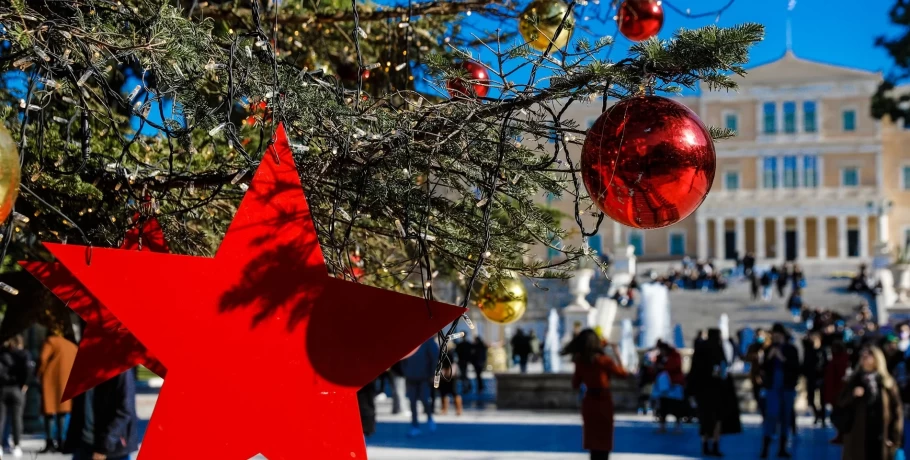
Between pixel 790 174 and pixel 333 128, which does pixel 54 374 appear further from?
pixel 790 174

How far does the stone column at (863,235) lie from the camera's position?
59469 mm

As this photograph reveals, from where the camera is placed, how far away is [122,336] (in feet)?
12.0

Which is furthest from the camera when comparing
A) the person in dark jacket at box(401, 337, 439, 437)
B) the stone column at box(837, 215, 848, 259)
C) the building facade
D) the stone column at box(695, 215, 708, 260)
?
the stone column at box(695, 215, 708, 260)

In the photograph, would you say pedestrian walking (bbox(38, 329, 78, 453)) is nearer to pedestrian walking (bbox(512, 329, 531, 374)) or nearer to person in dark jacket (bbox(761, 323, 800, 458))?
person in dark jacket (bbox(761, 323, 800, 458))

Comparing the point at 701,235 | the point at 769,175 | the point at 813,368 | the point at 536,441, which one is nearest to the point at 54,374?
the point at 536,441

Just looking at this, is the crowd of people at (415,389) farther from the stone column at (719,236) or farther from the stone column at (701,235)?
the stone column at (719,236)

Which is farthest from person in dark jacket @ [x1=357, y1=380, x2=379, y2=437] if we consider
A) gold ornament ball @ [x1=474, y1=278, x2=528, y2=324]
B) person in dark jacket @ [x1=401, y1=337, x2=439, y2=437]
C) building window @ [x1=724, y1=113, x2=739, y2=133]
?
building window @ [x1=724, y1=113, x2=739, y2=133]

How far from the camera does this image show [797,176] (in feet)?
205

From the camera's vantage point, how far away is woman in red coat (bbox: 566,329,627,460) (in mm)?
7477

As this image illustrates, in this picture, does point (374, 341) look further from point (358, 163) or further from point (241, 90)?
point (241, 90)

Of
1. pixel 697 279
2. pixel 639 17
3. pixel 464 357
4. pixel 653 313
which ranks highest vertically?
pixel 697 279

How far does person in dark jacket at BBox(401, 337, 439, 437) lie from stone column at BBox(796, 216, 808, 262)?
5198cm

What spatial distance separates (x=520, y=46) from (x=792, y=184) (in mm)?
62751

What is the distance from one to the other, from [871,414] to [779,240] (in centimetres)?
5565
